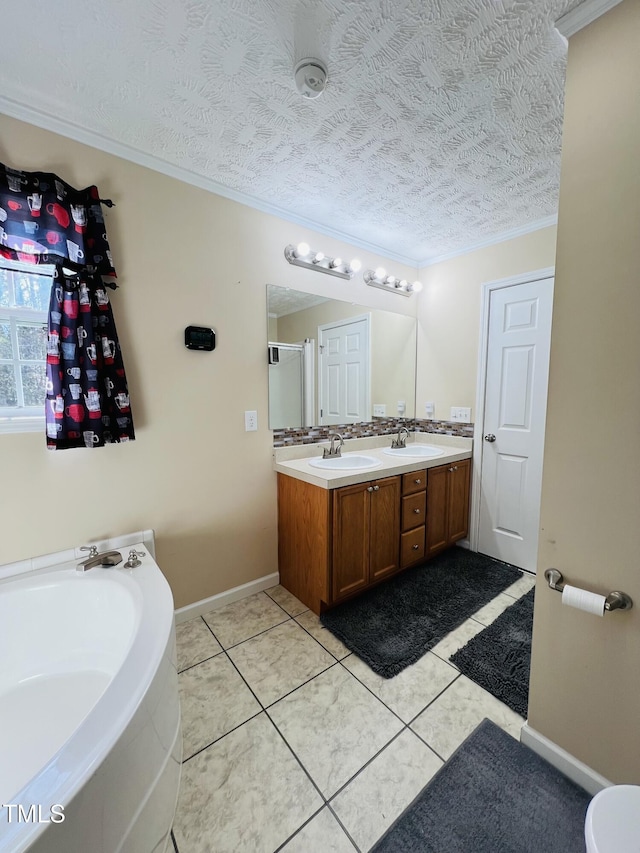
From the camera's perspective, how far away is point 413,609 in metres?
2.07

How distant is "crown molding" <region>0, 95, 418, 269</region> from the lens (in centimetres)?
140

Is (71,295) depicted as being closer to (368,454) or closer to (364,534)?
(364,534)

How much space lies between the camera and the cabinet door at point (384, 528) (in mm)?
2125

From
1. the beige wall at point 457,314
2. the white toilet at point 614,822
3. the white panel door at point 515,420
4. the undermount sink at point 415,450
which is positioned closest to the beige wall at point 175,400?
the undermount sink at point 415,450

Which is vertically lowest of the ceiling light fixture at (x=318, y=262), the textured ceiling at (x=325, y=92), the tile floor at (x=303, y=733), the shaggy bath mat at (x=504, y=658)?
the tile floor at (x=303, y=733)

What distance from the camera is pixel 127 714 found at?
0.86 metres

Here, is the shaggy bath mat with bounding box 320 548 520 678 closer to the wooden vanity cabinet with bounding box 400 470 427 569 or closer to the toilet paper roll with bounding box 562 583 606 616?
the wooden vanity cabinet with bounding box 400 470 427 569

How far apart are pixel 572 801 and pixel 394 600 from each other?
1.12m

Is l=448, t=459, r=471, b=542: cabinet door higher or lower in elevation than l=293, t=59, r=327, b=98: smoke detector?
lower

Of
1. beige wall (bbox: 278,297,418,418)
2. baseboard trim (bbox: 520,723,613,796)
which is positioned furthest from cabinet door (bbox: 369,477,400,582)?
baseboard trim (bbox: 520,723,613,796)

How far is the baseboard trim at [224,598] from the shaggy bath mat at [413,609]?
1.59 ft

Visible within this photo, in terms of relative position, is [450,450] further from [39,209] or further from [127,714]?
[39,209]

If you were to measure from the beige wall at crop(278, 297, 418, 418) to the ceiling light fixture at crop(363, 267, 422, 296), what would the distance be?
8 centimetres

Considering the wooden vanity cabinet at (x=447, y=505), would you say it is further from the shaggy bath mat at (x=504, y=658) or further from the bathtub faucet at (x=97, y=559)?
the bathtub faucet at (x=97, y=559)
